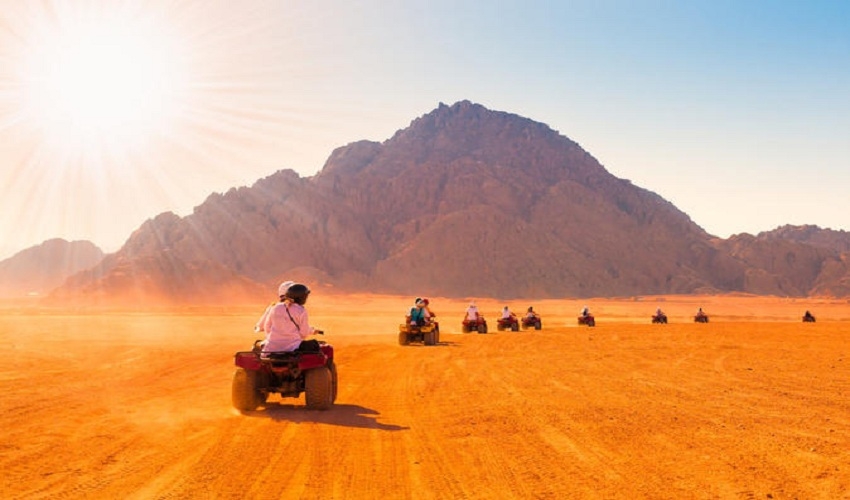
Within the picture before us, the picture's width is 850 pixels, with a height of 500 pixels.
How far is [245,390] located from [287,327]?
119cm

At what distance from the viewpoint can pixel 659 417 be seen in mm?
10398

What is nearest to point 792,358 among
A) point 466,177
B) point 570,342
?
point 570,342

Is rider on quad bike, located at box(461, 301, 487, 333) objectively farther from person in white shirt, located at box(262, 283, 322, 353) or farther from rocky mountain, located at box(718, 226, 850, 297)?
rocky mountain, located at box(718, 226, 850, 297)

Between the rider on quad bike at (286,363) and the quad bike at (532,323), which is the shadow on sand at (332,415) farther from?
the quad bike at (532,323)

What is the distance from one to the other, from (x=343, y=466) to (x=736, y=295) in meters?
135

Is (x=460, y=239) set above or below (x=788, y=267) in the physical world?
above

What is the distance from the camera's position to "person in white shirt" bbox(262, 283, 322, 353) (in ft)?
35.8

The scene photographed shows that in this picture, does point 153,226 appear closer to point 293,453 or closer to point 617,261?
point 617,261

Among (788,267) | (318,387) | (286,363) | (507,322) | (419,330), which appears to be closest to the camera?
(286,363)

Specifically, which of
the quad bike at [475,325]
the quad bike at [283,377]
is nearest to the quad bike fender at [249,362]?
the quad bike at [283,377]

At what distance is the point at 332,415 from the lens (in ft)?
35.0

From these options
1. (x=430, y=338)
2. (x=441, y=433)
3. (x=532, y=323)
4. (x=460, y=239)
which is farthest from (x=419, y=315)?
(x=460, y=239)

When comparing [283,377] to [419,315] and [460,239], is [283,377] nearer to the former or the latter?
[419,315]

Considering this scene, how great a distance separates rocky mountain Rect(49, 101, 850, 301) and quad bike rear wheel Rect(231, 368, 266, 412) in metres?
99.7
